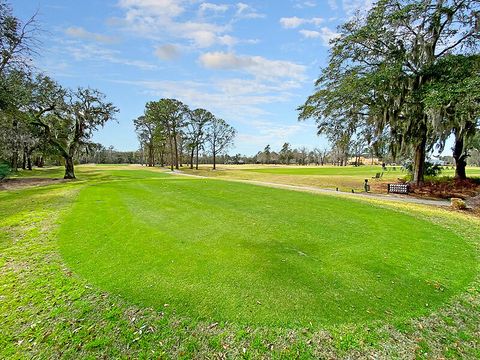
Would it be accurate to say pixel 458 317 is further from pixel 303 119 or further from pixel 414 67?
pixel 303 119

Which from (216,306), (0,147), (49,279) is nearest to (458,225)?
(216,306)

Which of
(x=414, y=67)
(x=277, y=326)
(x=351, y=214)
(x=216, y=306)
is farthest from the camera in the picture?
(x=414, y=67)

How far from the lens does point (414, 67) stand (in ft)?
56.1

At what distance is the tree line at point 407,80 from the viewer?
14.8 m

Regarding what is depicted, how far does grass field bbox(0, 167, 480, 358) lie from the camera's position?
3654 millimetres

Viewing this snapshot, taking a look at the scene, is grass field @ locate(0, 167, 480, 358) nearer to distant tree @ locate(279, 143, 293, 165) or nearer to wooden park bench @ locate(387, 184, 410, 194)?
wooden park bench @ locate(387, 184, 410, 194)

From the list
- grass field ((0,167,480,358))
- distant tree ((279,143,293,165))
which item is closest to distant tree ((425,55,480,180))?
grass field ((0,167,480,358))

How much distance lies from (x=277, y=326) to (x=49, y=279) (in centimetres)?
450

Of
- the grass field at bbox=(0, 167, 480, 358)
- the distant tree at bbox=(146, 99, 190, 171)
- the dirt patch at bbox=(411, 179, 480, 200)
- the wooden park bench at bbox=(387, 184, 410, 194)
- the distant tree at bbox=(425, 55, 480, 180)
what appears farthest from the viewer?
the distant tree at bbox=(146, 99, 190, 171)

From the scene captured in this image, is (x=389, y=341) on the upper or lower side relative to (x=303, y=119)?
lower

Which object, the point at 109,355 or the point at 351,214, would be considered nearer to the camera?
the point at 109,355

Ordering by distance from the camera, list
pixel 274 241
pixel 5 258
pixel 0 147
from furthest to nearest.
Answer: pixel 0 147 → pixel 274 241 → pixel 5 258

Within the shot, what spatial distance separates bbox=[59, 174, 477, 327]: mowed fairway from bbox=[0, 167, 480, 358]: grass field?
3 cm

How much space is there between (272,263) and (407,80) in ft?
56.3
